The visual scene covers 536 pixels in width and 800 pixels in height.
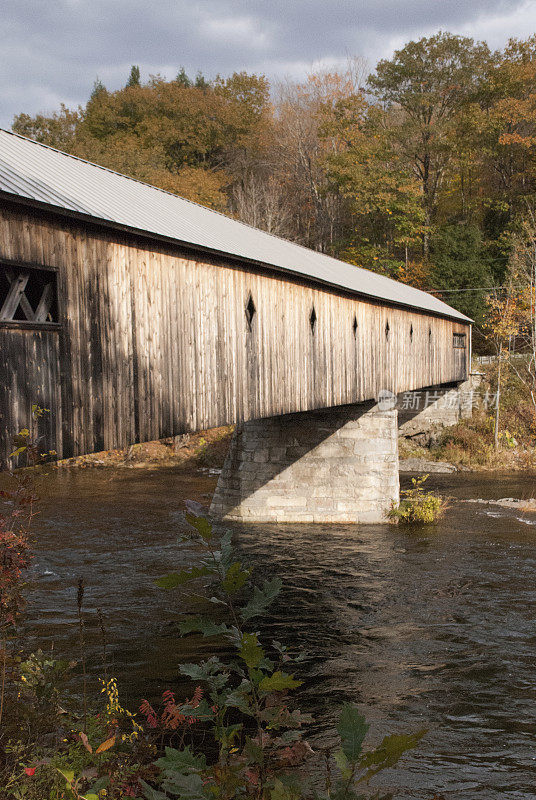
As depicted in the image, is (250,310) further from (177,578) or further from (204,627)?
(177,578)

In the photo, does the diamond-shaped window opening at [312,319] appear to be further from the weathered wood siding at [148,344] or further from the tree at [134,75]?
the tree at [134,75]

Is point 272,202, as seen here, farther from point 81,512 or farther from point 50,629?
point 50,629

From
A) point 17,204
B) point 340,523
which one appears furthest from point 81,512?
point 17,204

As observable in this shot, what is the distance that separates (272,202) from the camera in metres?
28.1

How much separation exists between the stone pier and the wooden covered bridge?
166 cm

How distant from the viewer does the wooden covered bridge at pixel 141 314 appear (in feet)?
18.0

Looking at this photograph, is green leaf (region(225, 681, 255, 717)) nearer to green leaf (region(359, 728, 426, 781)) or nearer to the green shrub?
green leaf (region(359, 728, 426, 781))

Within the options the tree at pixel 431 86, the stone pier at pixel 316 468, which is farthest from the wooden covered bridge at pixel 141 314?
the tree at pixel 431 86

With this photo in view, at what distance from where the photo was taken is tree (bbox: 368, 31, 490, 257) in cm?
2698

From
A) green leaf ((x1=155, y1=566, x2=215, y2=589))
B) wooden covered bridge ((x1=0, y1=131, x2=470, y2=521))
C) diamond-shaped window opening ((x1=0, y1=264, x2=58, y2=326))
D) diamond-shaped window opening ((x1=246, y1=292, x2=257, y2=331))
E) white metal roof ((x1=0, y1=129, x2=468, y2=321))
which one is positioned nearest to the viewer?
green leaf ((x1=155, y1=566, x2=215, y2=589))

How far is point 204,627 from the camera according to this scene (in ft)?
6.91

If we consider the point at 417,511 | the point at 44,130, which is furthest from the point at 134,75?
the point at 417,511

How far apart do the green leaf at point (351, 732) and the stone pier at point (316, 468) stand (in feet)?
37.8

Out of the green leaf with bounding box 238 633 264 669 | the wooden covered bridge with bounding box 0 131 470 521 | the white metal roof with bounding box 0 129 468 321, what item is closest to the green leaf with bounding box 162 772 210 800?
the green leaf with bounding box 238 633 264 669
